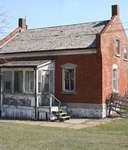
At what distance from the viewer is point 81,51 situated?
2941 centimetres

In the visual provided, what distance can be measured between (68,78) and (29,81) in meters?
2.95

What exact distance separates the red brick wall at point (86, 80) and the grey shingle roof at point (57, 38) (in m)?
0.94

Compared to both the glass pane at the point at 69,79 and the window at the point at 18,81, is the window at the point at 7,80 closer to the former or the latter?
the window at the point at 18,81

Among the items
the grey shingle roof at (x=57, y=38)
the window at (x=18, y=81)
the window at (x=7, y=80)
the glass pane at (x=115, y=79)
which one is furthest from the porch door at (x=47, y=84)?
the glass pane at (x=115, y=79)

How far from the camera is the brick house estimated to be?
95.1ft

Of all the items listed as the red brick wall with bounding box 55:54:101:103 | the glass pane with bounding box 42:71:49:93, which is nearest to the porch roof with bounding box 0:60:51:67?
the glass pane with bounding box 42:71:49:93

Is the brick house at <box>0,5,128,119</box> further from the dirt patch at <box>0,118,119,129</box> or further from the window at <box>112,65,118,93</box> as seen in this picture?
the dirt patch at <box>0,118,119,129</box>

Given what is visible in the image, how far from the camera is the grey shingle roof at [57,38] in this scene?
100 ft

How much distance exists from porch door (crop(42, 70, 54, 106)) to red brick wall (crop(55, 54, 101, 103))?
1.30m

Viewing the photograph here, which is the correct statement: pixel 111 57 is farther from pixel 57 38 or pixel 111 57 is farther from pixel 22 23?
pixel 22 23

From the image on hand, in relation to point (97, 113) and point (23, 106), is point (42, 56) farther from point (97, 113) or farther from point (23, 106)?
point (97, 113)

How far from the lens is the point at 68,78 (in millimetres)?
30594

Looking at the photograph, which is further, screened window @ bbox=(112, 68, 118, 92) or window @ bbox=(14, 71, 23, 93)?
screened window @ bbox=(112, 68, 118, 92)

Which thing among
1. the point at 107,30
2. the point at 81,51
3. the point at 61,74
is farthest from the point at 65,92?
the point at 107,30
